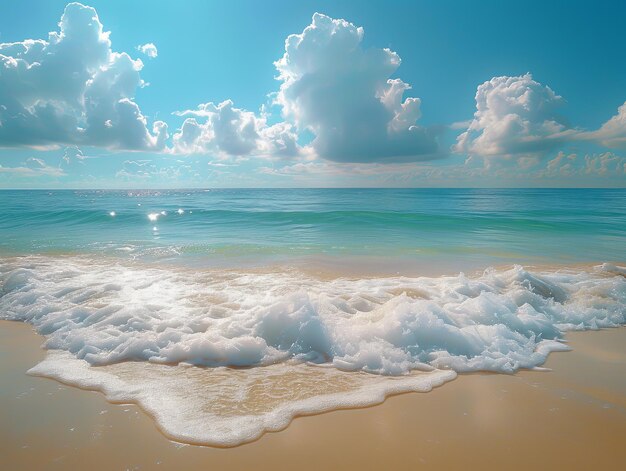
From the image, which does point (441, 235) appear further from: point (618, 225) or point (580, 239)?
point (618, 225)

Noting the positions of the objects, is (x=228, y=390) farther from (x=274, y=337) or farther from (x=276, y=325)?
(x=276, y=325)

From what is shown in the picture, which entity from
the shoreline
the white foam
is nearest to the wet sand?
the white foam

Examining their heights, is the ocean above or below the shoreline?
above

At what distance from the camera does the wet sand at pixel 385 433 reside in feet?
9.08

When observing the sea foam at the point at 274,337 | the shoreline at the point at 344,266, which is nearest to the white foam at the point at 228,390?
the sea foam at the point at 274,337

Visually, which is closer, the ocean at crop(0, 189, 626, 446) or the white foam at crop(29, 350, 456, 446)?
the white foam at crop(29, 350, 456, 446)

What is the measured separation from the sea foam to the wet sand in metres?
0.18

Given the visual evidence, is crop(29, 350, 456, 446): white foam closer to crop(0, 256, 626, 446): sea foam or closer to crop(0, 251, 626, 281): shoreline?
crop(0, 256, 626, 446): sea foam

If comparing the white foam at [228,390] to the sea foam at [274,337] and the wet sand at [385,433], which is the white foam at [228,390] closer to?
the sea foam at [274,337]

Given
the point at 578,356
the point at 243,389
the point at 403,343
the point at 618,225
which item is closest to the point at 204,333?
the point at 243,389

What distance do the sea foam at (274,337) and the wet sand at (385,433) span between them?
18 centimetres

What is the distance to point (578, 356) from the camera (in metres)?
4.74

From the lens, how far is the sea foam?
3.64 m

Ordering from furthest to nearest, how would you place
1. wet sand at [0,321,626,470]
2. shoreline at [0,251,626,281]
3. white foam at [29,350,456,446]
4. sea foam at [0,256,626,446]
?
shoreline at [0,251,626,281], sea foam at [0,256,626,446], white foam at [29,350,456,446], wet sand at [0,321,626,470]
